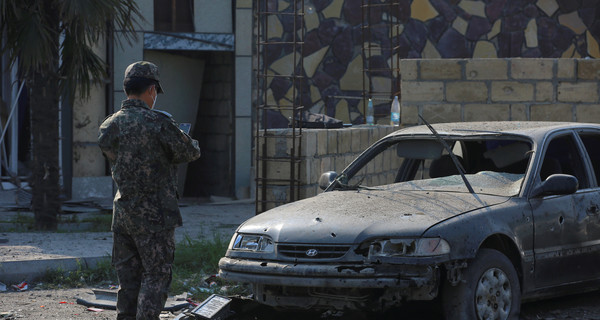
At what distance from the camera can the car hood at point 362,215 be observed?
6137 millimetres

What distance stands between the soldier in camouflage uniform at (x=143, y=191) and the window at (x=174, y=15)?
34.6 ft

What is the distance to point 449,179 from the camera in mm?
7395

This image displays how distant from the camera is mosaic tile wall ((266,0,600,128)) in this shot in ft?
56.1

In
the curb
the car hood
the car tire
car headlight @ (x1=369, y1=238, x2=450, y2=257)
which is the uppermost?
the car hood

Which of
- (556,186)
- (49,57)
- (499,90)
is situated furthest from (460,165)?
(49,57)

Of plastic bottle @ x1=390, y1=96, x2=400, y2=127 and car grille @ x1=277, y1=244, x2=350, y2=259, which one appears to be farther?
plastic bottle @ x1=390, y1=96, x2=400, y2=127

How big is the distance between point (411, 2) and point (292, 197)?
781cm

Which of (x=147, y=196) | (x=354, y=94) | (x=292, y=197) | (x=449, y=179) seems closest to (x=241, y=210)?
(x=354, y=94)

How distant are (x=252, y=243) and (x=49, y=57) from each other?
6.02 m

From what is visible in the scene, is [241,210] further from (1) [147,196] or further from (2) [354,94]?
(1) [147,196]

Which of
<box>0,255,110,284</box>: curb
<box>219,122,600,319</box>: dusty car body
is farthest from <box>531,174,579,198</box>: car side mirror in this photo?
<box>0,255,110,284</box>: curb

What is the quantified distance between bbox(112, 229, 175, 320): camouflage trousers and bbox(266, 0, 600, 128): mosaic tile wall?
10.8 m

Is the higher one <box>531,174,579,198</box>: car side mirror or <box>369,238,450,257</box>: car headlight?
<box>531,174,579,198</box>: car side mirror

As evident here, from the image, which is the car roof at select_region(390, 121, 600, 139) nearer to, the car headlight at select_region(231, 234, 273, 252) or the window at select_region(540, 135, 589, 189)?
the window at select_region(540, 135, 589, 189)
